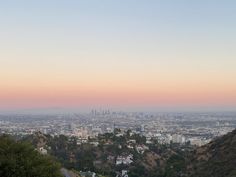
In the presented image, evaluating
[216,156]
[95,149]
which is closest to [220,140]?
[216,156]

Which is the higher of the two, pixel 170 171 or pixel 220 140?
pixel 220 140

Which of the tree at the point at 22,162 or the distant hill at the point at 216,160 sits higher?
the tree at the point at 22,162

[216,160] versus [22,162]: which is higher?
[22,162]

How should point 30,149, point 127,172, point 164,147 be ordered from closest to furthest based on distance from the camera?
point 30,149 < point 127,172 < point 164,147

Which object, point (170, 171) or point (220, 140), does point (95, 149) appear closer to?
point (170, 171)

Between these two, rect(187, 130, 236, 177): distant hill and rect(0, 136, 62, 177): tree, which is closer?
rect(0, 136, 62, 177): tree

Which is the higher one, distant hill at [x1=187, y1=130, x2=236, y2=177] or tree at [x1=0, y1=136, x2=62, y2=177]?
tree at [x1=0, y1=136, x2=62, y2=177]

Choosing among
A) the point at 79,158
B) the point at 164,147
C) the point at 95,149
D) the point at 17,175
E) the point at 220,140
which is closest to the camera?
the point at 17,175

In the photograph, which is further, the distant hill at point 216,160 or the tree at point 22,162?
the distant hill at point 216,160
